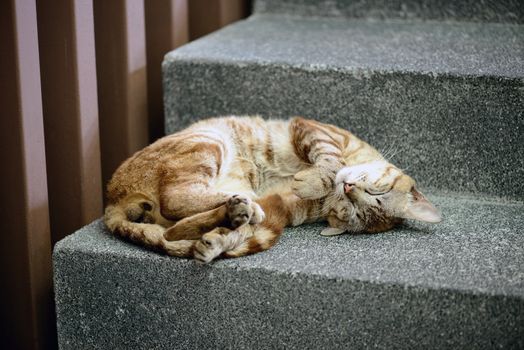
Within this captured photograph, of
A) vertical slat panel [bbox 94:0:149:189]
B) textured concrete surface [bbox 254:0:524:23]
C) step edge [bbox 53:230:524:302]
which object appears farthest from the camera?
textured concrete surface [bbox 254:0:524:23]

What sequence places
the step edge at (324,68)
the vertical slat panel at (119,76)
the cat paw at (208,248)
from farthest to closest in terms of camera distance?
the vertical slat panel at (119,76) → the step edge at (324,68) → the cat paw at (208,248)

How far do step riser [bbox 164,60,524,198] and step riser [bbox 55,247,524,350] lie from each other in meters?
0.79

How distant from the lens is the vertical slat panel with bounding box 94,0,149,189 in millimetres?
2523

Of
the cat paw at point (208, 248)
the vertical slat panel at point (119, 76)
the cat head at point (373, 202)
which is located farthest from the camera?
the vertical slat panel at point (119, 76)

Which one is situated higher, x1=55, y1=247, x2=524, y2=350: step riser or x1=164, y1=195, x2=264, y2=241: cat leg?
x1=164, y1=195, x2=264, y2=241: cat leg

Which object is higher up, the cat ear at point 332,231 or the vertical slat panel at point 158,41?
the vertical slat panel at point 158,41

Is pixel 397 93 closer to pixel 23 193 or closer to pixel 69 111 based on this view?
pixel 69 111

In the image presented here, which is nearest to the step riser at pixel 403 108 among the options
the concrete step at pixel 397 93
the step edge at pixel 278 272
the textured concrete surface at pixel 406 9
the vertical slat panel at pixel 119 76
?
the concrete step at pixel 397 93

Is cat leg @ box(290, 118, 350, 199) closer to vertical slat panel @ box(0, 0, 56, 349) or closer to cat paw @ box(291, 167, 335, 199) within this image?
cat paw @ box(291, 167, 335, 199)

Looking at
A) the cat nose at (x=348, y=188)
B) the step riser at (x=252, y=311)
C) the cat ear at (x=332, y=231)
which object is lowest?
the step riser at (x=252, y=311)

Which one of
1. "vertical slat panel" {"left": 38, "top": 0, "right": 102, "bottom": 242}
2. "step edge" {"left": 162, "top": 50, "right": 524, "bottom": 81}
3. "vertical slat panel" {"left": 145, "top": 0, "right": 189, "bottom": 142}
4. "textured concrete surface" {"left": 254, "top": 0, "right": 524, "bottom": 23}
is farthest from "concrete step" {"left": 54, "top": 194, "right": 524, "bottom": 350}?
"textured concrete surface" {"left": 254, "top": 0, "right": 524, "bottom": 23}

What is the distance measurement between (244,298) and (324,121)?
917 millimetres

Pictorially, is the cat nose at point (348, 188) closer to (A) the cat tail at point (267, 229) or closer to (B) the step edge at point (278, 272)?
(A) the cat tail at point (267, 229)

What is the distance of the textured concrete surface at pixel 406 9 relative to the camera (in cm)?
314
